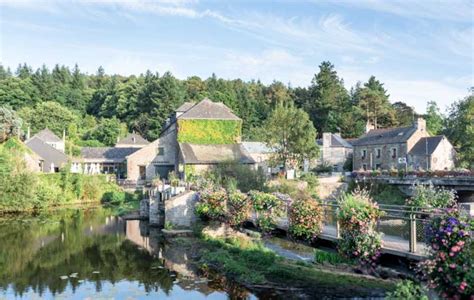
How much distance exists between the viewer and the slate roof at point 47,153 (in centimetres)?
5506

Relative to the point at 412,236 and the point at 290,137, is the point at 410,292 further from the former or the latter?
the point at 290,137

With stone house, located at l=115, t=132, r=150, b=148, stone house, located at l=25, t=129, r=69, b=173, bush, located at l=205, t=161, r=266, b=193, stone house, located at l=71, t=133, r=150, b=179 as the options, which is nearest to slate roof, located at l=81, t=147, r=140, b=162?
stone house, located at l=71, t=133, r=150, b=179

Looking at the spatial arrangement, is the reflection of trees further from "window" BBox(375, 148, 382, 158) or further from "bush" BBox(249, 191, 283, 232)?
"window" BBox(375, 148, 382, 158)

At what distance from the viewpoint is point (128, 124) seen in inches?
3440

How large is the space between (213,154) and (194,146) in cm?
252

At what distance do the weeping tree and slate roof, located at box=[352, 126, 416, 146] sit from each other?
35.6ft

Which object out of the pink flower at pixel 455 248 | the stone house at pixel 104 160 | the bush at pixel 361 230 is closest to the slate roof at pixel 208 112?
the stone house at pixel 104 160

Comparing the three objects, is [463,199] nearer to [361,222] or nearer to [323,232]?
[323,232]

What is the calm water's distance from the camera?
659 inches

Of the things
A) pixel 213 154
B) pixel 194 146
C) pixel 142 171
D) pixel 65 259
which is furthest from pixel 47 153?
pixel 65 259

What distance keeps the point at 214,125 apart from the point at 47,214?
19.7 metres

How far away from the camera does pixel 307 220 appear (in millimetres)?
14398

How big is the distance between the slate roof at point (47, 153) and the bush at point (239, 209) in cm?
3939

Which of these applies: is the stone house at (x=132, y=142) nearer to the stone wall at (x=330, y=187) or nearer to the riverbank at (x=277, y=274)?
the stone wall at (x=330, y=187)
